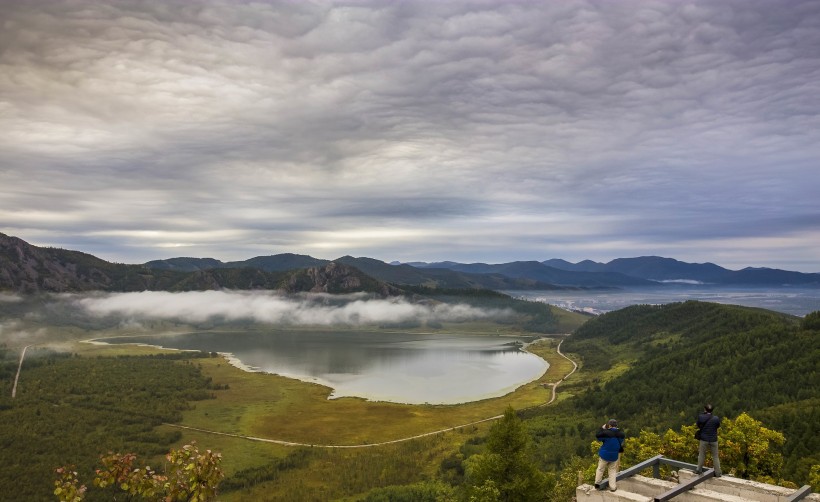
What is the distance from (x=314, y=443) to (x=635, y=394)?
267 ft

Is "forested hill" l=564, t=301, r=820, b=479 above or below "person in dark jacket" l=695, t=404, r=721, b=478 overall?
below

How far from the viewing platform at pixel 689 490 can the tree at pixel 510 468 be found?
55.2 ft

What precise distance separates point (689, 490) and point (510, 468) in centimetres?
2241

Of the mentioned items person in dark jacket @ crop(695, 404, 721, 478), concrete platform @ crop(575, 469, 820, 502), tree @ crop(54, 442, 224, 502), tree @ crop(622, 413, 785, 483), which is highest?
tree @ crop(54, 442, 224, 502)

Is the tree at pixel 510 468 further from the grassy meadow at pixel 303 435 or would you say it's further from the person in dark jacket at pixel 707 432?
the grassy meadow at pixel 303 435

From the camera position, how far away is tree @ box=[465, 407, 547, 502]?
39.6 m

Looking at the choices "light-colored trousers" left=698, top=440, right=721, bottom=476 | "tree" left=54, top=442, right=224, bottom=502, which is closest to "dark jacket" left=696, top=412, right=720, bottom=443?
→ "light-colored trousers" left=698, top=440, right=721, bottom=476

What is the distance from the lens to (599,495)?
20406mm

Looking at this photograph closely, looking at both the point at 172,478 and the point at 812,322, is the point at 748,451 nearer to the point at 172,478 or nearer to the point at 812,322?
the point at 172,478

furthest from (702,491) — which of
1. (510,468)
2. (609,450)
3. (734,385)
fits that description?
(734,385)

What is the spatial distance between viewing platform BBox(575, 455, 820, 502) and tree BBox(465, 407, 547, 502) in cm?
1681

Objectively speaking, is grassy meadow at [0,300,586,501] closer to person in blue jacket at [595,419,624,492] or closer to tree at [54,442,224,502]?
person in blue jacket at [595,419,624,492]

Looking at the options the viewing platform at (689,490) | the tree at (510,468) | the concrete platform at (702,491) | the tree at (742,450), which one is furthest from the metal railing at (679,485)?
the tree at (510,468)

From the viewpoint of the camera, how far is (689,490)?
21078 mm
